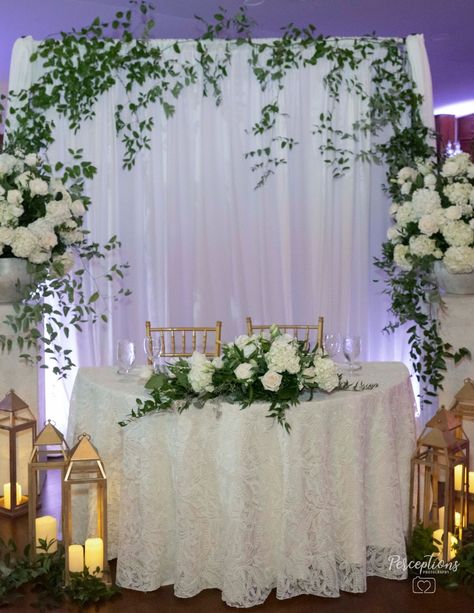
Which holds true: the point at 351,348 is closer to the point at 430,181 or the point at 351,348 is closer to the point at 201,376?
the point at 201,376

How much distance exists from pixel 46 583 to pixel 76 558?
17 cm

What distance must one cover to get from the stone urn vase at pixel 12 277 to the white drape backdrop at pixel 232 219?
1058 mm

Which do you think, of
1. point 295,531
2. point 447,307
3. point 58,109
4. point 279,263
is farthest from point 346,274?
point 295,531

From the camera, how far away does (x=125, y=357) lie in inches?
123

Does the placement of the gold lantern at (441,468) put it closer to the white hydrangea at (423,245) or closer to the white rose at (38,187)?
the white hydrangea at (423,245)

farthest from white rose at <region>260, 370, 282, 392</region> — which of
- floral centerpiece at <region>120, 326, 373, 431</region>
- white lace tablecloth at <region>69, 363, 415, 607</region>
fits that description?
white lace tablecloth at <region>69, 363, 415, 607</region>

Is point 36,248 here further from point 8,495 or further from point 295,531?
point 295,531

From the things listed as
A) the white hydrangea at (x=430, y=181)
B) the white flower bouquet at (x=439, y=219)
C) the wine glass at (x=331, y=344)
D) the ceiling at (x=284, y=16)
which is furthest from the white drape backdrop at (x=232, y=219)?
the wine glass at (x=331, y=344)

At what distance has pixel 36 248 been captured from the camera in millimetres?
3521

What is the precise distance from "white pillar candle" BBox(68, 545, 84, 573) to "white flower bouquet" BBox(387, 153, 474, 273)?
215 cm

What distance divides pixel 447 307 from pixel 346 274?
891 mm

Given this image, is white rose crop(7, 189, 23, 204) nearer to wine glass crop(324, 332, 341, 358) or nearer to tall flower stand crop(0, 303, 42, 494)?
tall flower stand crop(0, 303, 42, 494)

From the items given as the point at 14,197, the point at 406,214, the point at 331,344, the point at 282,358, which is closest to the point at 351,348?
the point at 331,344

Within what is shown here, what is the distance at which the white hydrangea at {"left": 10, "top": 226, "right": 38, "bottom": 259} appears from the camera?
3465mm
